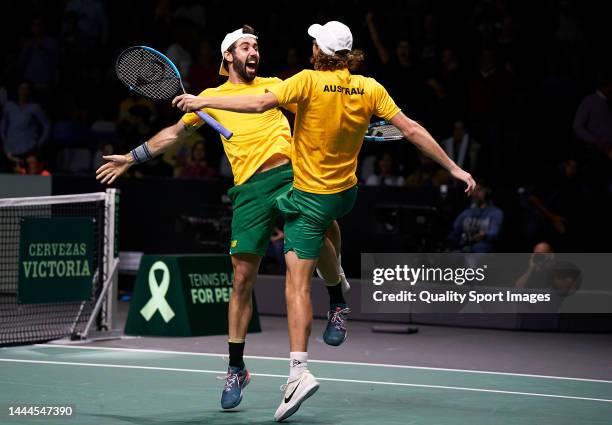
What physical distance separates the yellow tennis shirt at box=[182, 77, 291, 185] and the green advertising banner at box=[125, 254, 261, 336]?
4.11m

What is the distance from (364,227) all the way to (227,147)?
6.42 metres

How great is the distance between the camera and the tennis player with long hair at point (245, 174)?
8758 mm

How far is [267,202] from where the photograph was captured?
8891mm

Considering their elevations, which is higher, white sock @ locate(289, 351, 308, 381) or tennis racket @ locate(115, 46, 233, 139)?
tennis racket @ locate(115, 46, 233, 139)

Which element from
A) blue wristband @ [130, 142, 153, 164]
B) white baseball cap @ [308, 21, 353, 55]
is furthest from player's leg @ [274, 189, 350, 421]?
blue wristband @ [130, 142, 153, 164]

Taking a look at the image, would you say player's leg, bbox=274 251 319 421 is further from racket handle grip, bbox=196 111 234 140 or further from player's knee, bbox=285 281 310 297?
racket handle grip, bbox=196 111 234 140

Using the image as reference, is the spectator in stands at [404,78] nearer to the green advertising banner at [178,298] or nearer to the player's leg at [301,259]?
the green advertising banner at [178,298]

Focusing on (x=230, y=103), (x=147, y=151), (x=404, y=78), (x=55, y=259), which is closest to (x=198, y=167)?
(x=404, y=78)

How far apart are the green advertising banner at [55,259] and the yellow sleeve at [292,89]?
17.4 ft

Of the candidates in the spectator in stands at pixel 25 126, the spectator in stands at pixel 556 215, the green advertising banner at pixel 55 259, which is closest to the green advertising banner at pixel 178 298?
the green advertising banner at pixel 55 259

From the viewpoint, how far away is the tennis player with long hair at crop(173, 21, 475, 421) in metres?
8.05

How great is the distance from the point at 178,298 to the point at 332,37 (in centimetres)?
562

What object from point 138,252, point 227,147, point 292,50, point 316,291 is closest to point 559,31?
point 292,50

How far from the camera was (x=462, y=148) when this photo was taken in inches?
635
